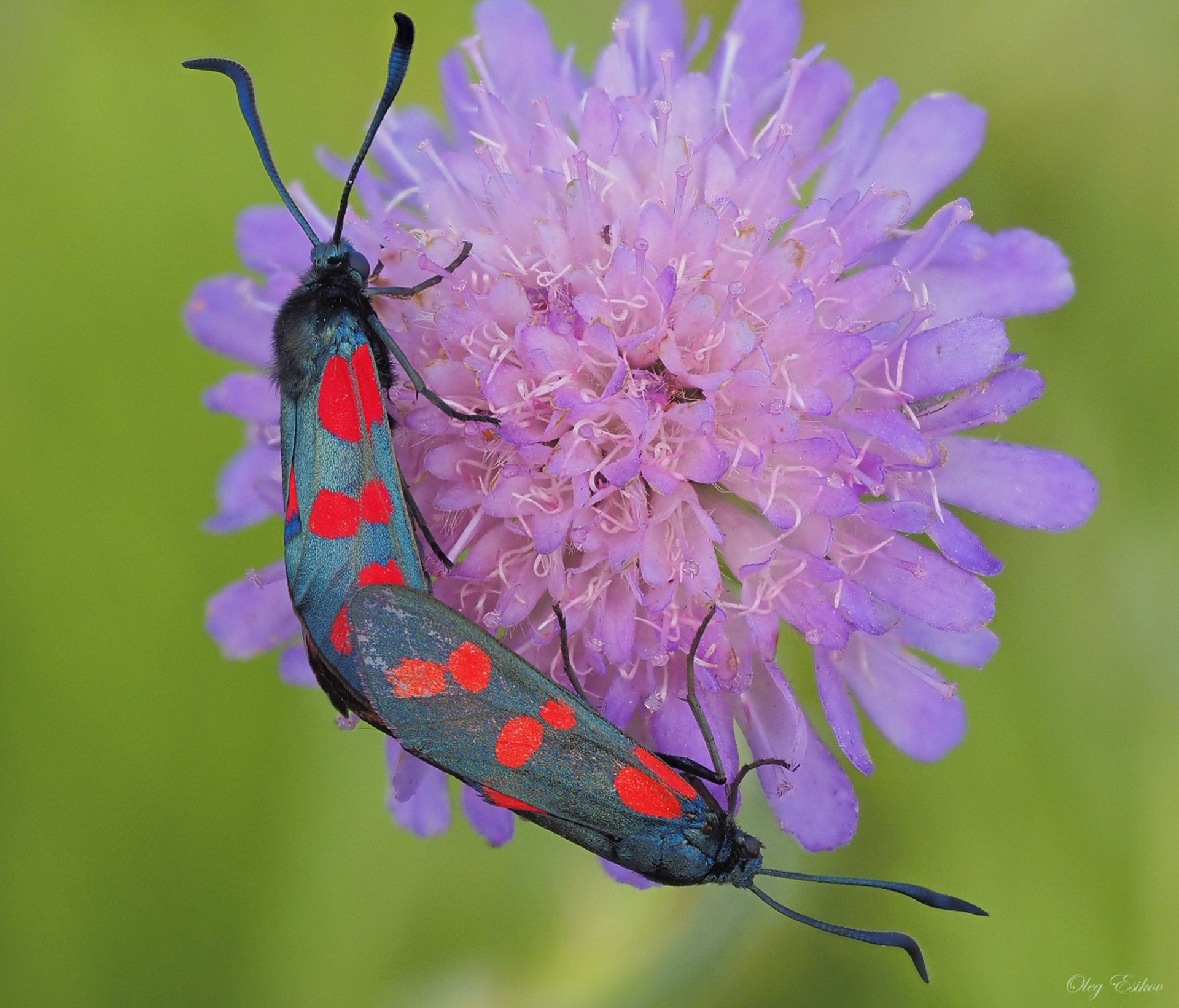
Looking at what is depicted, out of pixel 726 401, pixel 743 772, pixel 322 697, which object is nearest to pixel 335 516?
pixel 726 401

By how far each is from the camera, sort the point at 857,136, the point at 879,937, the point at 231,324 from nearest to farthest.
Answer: the point at 879,937, the point at 857,136, the point at 231,324

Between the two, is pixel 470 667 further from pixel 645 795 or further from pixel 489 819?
pixel 489 819

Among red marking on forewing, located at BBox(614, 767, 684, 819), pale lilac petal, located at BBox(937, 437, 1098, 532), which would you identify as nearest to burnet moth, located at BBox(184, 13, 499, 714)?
red marking on forewing, located at BBox(614, 767, 684, 819)

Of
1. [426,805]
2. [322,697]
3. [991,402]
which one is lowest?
[322,697]

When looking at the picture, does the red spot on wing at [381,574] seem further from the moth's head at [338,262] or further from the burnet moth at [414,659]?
the moth's head at [338,262]

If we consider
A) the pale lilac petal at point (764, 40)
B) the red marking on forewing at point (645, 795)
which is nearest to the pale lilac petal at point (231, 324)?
the pale lilac petal at point (764, 40)

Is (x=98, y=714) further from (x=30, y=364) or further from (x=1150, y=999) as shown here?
(x=1150, y=999)

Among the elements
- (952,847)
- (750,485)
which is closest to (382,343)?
(750,485)
